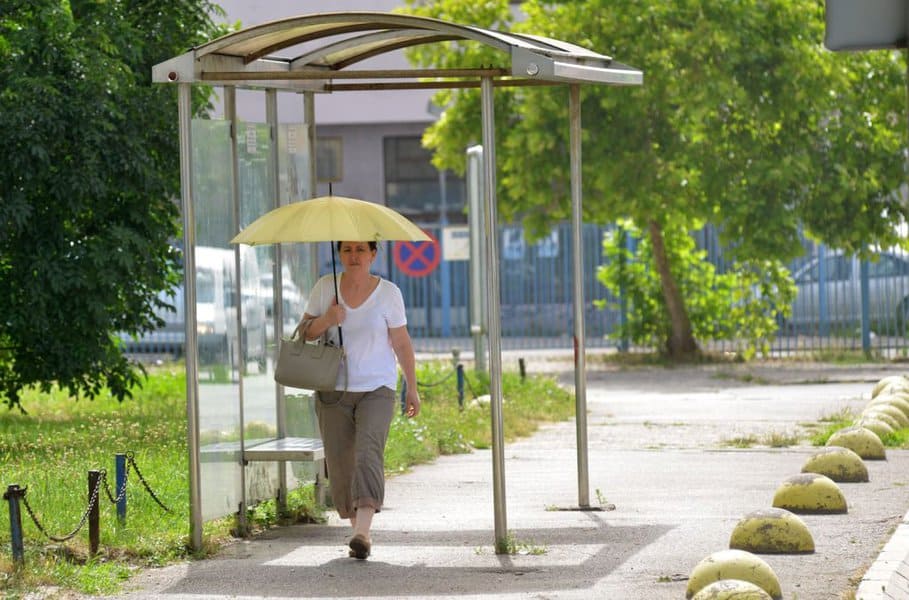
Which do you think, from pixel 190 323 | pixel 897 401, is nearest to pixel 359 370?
pixel 190 323

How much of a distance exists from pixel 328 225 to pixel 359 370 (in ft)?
2.52

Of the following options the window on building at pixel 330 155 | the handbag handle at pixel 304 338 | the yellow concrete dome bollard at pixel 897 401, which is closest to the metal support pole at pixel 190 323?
the handbag handle at pixel 304 338

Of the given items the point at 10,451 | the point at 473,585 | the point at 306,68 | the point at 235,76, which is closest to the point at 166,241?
the point at 10,451

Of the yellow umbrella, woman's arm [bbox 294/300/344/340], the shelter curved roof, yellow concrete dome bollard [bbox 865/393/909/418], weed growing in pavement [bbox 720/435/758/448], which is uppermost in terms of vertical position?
the shelter curved roof

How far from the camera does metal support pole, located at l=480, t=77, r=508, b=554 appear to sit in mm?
9109

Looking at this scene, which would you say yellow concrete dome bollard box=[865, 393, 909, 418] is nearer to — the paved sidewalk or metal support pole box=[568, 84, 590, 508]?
the paved sidewalk

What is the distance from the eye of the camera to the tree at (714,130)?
24641mm

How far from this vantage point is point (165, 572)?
8.77 metres

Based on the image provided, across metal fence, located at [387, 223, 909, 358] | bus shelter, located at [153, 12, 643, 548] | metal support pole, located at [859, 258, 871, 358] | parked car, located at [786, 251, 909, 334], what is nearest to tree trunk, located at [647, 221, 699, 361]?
metal fence, located at [387, 223, 909, 358]

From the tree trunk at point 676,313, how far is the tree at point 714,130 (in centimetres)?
87

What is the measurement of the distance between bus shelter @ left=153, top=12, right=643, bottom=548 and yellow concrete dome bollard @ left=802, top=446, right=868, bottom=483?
196 centimetres

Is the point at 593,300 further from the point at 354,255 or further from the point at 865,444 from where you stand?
the point at 354,255

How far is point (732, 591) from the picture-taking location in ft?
22.7

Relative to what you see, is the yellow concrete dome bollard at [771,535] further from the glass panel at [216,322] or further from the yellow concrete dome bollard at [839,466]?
the yellow concrete dome bollard at [839,466]
